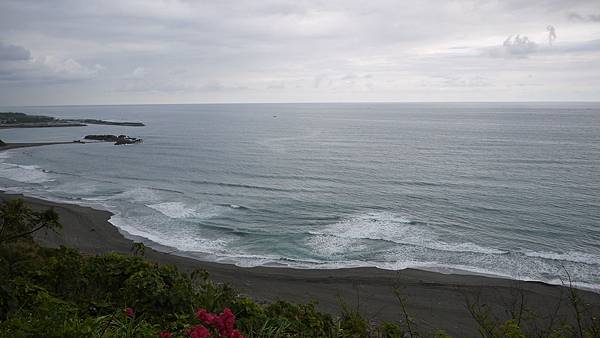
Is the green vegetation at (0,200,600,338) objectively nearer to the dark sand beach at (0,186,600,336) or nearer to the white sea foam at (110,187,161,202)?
the dark sand beach at (0,186,600,336)

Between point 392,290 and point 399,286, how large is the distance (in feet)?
2.00

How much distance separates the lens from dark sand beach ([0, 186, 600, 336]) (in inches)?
727

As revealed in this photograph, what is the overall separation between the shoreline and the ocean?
107cm

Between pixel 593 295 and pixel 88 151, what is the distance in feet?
228

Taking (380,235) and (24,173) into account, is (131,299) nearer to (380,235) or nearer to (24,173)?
(380,235)

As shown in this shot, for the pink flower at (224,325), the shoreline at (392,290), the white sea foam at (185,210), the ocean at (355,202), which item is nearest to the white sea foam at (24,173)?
the ocean at (355,202)

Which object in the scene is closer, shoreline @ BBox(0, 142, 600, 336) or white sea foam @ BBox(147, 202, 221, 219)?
shoreline @ BBox(0, 142, 600, 336)

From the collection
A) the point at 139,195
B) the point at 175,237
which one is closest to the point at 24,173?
the point at 139,195

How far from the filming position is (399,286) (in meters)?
20.7

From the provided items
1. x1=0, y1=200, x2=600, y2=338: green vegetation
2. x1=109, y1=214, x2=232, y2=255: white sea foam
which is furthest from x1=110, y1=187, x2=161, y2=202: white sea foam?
x1=0, y1=200, x2=600, y2=338: green vegetation

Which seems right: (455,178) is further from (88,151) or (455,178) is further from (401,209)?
(88,151)

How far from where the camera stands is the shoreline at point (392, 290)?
60.4 ft

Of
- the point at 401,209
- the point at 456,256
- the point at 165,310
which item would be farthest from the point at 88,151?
the point at 165,310

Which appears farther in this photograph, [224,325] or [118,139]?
[118,139]
